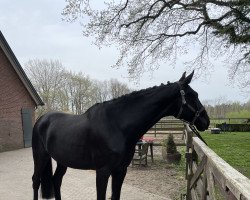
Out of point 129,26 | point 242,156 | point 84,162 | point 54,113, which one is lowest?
point 242,156

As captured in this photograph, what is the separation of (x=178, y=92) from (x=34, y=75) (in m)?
48.8

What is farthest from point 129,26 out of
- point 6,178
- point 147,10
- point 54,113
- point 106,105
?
point 106,105

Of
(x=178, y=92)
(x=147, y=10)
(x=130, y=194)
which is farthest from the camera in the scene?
(x=147, y=10)

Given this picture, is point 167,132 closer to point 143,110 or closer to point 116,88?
point 143,110

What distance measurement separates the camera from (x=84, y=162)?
375 centimetres

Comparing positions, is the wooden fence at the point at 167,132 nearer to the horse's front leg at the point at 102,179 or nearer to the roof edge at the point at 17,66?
the roof edge at the point at 17,66

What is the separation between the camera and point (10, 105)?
16.8 metres

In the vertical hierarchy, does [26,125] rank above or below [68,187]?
above

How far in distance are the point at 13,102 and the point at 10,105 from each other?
12.2 inches

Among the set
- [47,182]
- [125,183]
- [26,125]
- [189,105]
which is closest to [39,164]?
[47,182]

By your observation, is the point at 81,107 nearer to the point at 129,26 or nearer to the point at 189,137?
the point at 129,26

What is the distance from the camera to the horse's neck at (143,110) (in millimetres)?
3498

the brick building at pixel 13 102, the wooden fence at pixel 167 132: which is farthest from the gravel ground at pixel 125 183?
the wooden fence at pixel 167 132

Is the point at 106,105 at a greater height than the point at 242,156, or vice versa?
the point at 106,105
